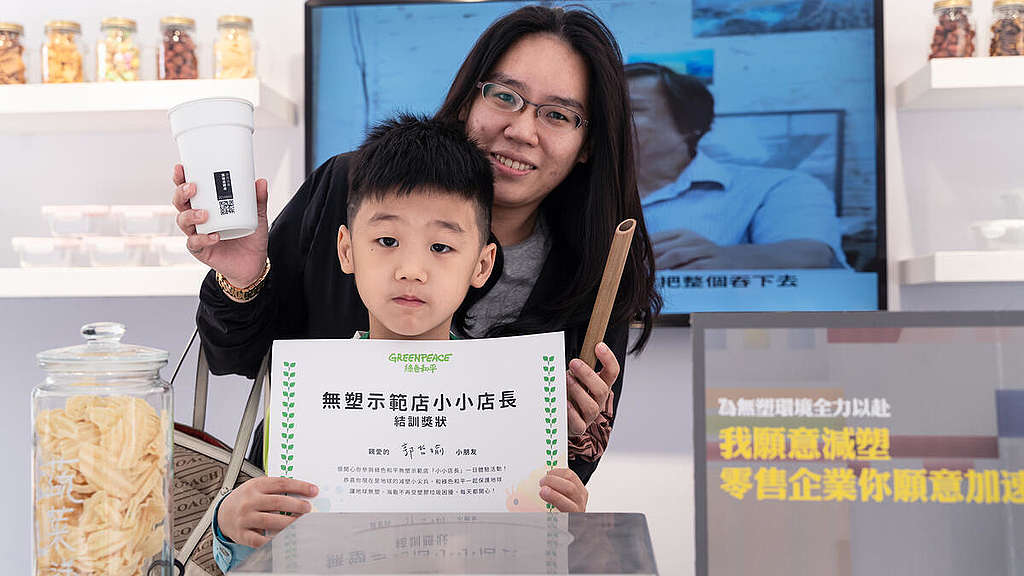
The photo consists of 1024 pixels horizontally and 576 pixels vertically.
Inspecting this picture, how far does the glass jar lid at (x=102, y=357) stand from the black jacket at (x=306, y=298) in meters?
0.40

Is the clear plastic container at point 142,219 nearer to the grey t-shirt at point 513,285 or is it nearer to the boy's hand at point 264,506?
the grey t-shirt at point 513,285

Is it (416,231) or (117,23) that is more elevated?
(117,23)

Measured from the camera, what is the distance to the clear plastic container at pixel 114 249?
204cm

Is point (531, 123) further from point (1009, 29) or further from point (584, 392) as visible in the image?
point (1009, 29)

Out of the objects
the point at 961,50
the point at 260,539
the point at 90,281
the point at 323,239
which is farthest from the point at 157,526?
the point at 961,50

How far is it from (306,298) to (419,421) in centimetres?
55

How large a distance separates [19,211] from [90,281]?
53 centimetres

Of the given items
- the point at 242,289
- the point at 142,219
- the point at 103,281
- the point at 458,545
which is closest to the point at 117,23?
the point at 142,219

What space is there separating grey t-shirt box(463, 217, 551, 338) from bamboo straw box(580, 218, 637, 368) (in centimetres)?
30

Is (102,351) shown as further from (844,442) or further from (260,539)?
(844,442)

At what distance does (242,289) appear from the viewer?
3.55 feet

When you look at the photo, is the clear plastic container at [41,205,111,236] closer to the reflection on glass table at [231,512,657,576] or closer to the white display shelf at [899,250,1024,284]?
the reflection on glass table at [231,512,657,576]

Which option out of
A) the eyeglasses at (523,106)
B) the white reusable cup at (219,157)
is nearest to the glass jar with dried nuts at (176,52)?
the eyeglasses at (523,106)

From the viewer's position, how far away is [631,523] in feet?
2.09
